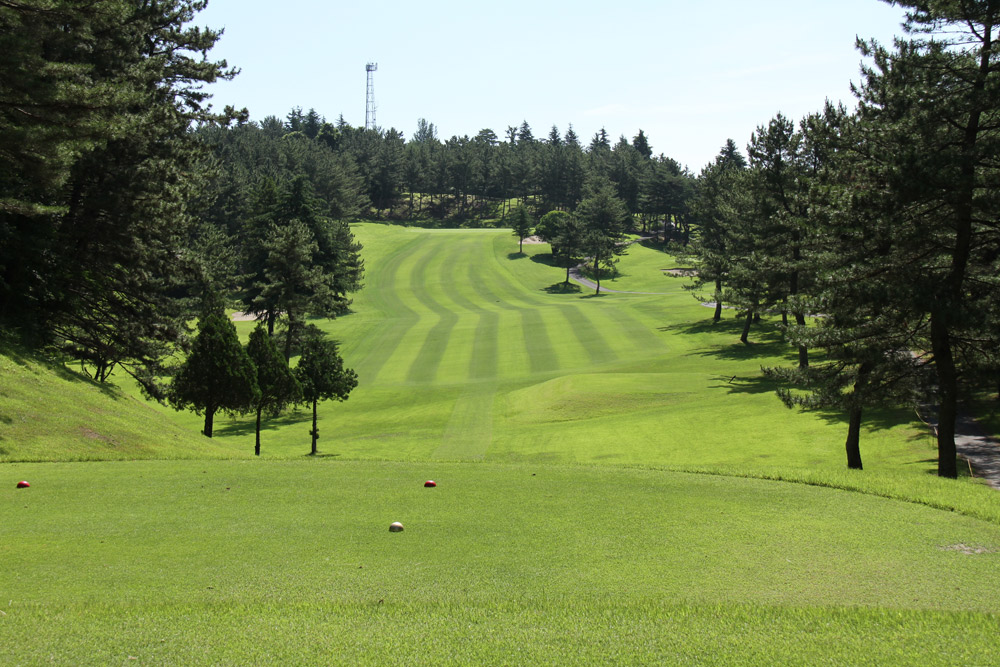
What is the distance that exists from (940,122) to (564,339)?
41275 mm

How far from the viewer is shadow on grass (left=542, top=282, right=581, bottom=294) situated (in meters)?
97.6

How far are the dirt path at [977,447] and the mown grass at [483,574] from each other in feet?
45.5

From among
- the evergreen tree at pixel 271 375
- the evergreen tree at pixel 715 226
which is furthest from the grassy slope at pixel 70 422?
the evergreen tree at pixel 715 226

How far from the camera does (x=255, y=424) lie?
1639 inches

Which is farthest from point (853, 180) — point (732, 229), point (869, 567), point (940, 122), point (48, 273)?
point (732, 229)

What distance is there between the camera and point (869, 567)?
7809 mm

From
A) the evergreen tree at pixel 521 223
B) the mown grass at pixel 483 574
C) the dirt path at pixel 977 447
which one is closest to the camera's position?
the mown grass at pixel 483 574

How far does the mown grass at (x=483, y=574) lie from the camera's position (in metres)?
5.78

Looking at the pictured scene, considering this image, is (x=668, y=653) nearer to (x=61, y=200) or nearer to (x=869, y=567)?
(x=869, y=567)

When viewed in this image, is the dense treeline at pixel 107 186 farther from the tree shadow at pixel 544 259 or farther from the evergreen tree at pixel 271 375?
the tree shadow at pixel 544 259

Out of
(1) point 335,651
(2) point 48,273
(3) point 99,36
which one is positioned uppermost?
(3) point 99,36

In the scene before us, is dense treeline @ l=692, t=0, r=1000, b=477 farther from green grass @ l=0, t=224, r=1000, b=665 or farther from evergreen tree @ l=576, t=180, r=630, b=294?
evergreen tree @ l=576, t=180, r=630, b=294

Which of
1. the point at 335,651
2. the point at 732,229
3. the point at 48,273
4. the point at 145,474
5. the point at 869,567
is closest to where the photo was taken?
the point at 335,651

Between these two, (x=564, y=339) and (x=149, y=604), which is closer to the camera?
(x=149, y=604)
